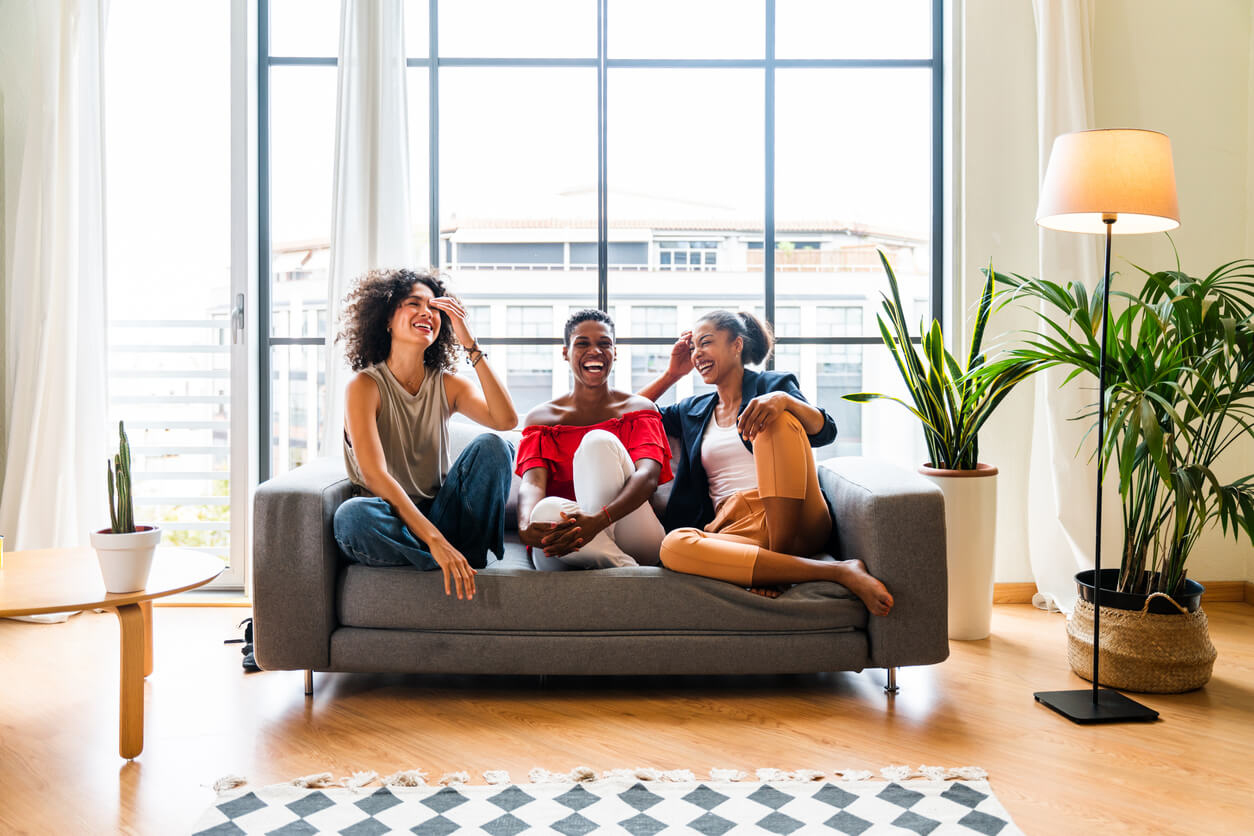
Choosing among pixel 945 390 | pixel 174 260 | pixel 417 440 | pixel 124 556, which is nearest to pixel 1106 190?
pixel 945 390

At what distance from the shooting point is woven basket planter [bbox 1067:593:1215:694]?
2596 mm

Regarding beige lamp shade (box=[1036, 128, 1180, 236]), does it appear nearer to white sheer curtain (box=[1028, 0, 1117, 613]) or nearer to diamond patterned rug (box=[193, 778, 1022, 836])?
white sheer curtain (box=[1028, 0, 1117, 613])

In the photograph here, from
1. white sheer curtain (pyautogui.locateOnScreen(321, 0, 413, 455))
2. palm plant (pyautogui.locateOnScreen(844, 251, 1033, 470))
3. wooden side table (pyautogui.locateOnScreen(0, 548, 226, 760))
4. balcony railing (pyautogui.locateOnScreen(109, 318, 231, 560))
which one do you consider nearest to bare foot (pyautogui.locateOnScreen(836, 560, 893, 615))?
palm plant (pyautogui.locateOnScreen(844, 251, 1033, 470))

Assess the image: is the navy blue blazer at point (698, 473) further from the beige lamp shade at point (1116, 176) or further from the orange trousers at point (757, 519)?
the beige lamp shade at point (1116, 176)

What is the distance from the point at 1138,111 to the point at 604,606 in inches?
108

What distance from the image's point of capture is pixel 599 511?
2633 millimetres

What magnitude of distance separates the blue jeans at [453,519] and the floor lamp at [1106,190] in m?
1.53

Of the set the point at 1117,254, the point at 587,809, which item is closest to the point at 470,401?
the point at 587,809

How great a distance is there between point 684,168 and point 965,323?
124 centimetres

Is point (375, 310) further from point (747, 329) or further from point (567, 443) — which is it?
point (747, 329)

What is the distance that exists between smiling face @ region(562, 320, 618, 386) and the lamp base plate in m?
1.53

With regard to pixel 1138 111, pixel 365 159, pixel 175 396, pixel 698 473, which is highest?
pixel 1138 111

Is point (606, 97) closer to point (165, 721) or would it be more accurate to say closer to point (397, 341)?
point (397, 341)

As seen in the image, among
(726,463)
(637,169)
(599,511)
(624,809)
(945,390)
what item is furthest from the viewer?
(637,169)
